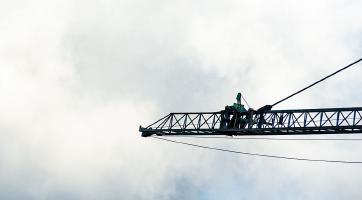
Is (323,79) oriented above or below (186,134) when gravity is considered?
above

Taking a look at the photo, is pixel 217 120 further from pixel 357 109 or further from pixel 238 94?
pixel 357 109

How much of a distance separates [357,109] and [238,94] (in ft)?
33.1

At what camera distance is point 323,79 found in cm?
A: 6475

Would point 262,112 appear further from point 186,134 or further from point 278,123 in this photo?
point 186,134

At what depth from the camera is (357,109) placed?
6119 cm

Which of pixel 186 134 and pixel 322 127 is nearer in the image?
pixel 322 127

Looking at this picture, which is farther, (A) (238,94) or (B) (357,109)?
(A) (238,94)

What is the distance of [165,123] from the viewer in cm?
6775

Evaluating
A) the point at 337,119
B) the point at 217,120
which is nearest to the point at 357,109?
the point at 337,119

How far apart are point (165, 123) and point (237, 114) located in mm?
6141

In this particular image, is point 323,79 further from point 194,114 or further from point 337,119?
point 194,114

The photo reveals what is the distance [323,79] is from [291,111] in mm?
3824

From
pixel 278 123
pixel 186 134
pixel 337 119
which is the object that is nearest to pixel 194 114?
pixel 186 134

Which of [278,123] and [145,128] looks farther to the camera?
[145,128]
